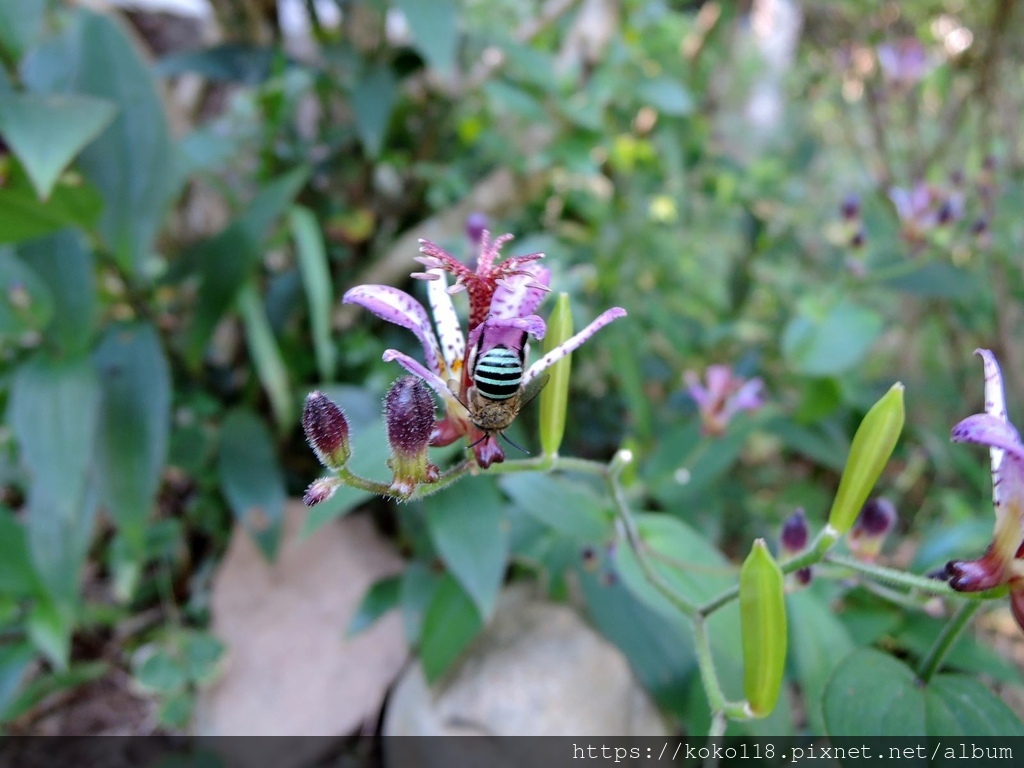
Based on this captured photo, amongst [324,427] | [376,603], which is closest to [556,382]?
[324,427]

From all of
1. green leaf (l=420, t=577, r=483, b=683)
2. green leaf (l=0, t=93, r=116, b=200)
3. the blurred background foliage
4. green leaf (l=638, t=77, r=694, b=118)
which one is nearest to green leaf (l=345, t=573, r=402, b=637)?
the blurred background foliage

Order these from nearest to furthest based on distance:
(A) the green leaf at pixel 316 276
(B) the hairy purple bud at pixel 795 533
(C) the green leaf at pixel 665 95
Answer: (B) the hairy purple bud at pixel 795 533 → (A) the green leaf at pixel 316 276 → (C) the green leaf at pixel 665 95

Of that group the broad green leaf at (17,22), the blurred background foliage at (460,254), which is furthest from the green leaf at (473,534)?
the broad green leaf at (17,22)

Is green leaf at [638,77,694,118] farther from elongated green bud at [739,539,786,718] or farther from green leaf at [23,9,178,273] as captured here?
elongated green bud at [739,539,786,718]

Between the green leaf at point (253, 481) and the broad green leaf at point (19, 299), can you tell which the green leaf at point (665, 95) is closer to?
the green leaf at point (253, 481)

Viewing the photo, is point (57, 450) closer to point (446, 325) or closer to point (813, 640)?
point (446, 325)

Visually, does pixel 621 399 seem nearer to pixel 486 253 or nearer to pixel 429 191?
pixel 429 191

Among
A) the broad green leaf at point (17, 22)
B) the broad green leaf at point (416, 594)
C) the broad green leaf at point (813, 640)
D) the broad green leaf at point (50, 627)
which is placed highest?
the broad green leaf at point (17, 22)
